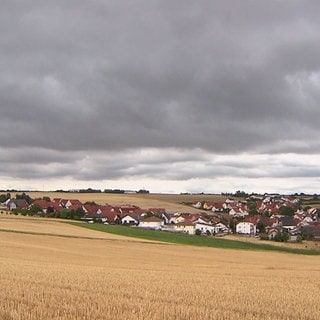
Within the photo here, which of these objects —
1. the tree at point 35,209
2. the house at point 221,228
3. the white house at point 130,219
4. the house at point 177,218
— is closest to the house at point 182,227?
the house at point 177,218

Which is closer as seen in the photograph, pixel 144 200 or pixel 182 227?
pixel 182 227

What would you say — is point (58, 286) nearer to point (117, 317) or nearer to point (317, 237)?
point (117, 317)

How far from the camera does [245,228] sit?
118 meters

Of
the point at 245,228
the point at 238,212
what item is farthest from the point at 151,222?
the point at 238,212

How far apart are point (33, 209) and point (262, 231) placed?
49387 millimetres

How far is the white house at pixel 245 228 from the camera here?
116m

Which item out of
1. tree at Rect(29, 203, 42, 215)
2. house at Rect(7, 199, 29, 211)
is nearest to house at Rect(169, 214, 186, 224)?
tree at Rect(29, 203, 42, 215)

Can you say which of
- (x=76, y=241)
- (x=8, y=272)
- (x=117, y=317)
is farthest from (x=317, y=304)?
(x=76, y=241)

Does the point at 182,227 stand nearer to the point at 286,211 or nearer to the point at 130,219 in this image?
the point at 130,219

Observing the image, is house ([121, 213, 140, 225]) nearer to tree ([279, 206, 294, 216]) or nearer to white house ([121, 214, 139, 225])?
white house ([121, 214, 139, 225])

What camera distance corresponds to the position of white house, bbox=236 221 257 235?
116m

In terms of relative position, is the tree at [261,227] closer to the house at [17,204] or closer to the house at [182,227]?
the house at [182,227]

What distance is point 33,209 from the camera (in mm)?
113062

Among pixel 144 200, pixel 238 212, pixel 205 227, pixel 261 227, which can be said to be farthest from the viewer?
pixel 144 200
